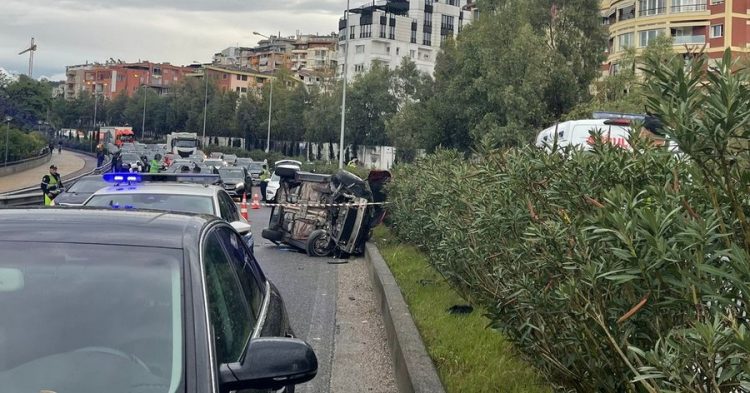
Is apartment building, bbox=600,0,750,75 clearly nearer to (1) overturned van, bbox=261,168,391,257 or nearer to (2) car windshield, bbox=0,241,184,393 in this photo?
(1) overturned van, bbox=261,168,391,257

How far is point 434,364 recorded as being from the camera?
6.90 meters

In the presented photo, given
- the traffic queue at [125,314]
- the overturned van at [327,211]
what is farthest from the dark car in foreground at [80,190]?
the traffic queue at [125,314]

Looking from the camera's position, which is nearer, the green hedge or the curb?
the green hedge

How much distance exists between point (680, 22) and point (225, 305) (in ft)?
208

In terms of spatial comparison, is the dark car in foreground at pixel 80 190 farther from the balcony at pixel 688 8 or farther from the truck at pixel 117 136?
the truck at pixel 117 136

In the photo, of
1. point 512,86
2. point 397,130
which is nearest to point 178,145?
point 397,130


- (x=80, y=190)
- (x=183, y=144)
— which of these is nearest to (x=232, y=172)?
(x=80, y=190)

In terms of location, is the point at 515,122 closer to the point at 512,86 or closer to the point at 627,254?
the point at 512,86

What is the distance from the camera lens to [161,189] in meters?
10.3

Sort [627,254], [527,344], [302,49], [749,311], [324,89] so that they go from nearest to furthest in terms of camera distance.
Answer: [749,311] < [627,254] < [527,344] < [324,89] < [302,49]

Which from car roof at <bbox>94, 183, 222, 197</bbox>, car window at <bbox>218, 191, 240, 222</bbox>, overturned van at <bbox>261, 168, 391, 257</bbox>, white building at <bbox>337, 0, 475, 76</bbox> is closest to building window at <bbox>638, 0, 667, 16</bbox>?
white building at <bbox>337, 0, 475, 76</bbox>

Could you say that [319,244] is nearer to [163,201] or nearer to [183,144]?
[163,201]

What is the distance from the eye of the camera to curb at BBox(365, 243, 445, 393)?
6293 mm

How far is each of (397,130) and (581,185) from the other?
137 ft
